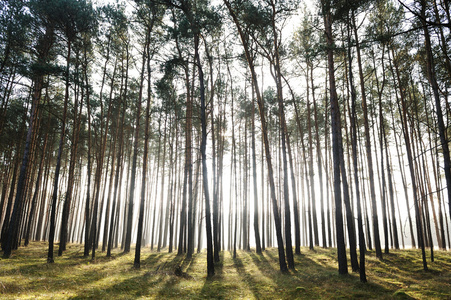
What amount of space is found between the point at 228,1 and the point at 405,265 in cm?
1490

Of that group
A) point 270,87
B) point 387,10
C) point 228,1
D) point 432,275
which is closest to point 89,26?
point 228,1

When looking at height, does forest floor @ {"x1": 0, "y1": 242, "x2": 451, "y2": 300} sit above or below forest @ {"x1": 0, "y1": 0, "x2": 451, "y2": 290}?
below

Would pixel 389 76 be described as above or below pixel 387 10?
below

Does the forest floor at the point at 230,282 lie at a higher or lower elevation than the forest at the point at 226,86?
lower

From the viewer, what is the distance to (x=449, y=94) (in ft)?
30.2

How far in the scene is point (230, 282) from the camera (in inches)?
348

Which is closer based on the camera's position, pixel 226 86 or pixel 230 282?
pixel 230 282

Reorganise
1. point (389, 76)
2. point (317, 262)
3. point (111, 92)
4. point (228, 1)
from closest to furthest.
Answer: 1. point (228, 1)
2. point (317, 262)
3. point (389, 76)
4. point (111, 92)

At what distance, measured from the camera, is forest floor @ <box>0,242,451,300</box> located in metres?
6.56

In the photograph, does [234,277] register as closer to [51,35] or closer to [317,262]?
[317,262]

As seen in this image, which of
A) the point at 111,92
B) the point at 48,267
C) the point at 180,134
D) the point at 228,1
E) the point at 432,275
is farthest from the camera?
the point at 180,134

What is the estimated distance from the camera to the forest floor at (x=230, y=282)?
656 cm

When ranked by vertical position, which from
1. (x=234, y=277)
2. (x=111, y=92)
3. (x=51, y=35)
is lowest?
(x=234, y=277)

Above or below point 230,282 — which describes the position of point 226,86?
above
